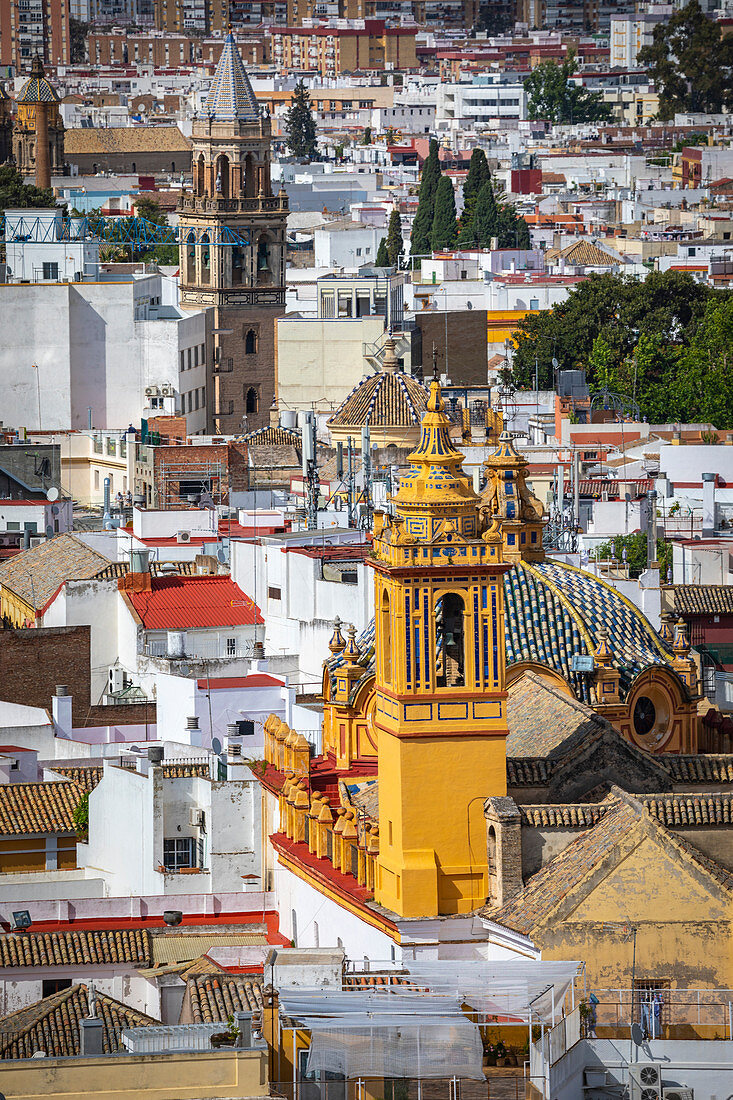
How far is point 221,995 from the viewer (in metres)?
30.2

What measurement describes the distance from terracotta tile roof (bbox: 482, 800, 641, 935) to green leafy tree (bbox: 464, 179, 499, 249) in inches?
3751

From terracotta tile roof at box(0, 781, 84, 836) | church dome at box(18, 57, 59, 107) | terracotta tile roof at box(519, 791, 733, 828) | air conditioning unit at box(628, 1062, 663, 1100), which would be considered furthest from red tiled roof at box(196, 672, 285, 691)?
church dome at box(18, 57, 59, 107)

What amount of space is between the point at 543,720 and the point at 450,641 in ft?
8.84

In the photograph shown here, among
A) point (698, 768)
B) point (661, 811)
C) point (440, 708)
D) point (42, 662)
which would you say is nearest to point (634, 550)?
point (42, 662)

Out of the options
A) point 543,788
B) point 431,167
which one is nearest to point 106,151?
point 431,167

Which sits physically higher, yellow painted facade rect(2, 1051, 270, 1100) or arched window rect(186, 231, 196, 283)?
yellow painted facade rect(2, 1051, 270, 1100)

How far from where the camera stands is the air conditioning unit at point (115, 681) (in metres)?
49.0

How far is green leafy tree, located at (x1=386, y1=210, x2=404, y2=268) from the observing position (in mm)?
111306

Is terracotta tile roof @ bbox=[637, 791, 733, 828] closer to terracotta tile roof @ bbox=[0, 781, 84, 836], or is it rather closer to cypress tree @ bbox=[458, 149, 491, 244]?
terracotta tile roof @ bbox=[0, 781, 84, 836]

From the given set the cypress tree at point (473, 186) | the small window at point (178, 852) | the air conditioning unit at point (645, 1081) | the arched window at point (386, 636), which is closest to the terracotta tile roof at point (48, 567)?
the small window at point (178, 852)

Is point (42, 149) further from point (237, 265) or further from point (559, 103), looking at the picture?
point (559, 103)

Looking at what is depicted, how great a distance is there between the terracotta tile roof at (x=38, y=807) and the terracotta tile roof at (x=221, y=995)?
898cm

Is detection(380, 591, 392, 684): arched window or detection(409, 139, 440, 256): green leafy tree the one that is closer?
detection(380, 591, 392, 684): arched window

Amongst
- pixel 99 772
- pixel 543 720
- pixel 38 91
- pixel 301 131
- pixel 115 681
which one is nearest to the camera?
pixel 543 720
